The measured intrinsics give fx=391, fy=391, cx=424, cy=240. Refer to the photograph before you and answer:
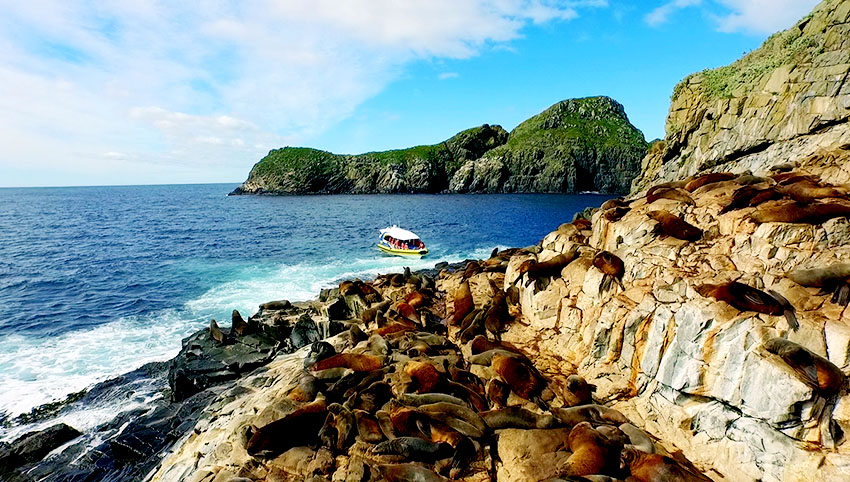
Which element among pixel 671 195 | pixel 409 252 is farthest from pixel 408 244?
pixel 671 195

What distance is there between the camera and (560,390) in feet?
38.4

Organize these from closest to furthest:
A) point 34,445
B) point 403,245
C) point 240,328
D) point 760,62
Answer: point 34,445 → point 240,328 → point 760,62 → point 403,245

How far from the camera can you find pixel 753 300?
8.91 m

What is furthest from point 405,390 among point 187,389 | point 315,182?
point 315,182

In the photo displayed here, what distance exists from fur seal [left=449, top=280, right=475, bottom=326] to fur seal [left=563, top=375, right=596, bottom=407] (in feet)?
23.2

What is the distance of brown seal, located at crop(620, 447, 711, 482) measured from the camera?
7.69 metres

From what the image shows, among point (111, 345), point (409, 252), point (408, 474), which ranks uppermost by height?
point (408, 474)

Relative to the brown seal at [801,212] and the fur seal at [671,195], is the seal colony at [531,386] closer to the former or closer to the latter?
the fur seal at [671,195]

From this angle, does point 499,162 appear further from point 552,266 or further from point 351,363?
point 351,363

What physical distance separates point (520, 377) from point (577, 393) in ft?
5.29

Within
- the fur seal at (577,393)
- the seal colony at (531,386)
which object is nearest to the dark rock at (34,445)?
the seal colony at (531,386)

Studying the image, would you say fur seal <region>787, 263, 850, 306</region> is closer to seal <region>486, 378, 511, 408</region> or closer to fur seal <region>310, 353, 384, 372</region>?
seal <region>486, 378, 511, 408</region>

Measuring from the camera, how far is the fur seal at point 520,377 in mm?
11312

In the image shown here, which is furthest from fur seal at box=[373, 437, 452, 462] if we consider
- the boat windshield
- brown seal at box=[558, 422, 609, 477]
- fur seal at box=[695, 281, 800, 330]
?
the boat windshield
